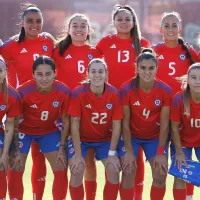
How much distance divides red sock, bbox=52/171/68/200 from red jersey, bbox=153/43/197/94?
1252 mm

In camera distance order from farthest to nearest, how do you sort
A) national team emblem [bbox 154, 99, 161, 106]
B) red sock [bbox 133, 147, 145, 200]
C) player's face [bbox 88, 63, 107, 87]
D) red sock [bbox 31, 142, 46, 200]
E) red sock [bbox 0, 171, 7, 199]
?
red sock [bbox 133, 147, 145, 200] → red sock [bbox 31, 142, 46, 200] → national team emblem [bbox 154, 99, 161, 106] → player's face [bbox 88, 63, 107, 87] → red sock [bbox 0, 171, 7, 199]

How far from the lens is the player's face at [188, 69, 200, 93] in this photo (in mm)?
4082

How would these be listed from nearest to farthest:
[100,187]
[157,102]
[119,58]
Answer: [157,102], [119,58], [100,187]

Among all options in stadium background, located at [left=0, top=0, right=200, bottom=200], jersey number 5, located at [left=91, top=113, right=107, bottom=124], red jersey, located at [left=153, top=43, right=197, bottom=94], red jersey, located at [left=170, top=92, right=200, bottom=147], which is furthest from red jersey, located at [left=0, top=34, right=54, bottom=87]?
stadium background, located at [left=0, top=0, right=200, bottom=200]

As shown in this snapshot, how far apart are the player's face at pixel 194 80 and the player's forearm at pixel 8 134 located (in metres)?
1.40

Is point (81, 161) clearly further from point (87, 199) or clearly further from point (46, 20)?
point (46, 20)

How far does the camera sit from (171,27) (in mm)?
4711

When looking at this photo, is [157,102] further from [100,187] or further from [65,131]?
[100,187]

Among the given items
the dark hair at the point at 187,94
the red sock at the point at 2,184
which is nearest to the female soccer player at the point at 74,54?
the dark hair at the point at 187,94

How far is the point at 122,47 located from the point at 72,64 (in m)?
0.49

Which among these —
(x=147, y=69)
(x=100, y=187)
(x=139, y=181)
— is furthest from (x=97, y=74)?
(x=100, y=187)

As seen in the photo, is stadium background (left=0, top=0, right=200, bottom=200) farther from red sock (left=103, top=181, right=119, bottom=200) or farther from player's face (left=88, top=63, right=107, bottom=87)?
red sock (left=103, top=181, right=119, bottom=200)

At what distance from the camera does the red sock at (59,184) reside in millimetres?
4188

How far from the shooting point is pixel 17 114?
163 inches
